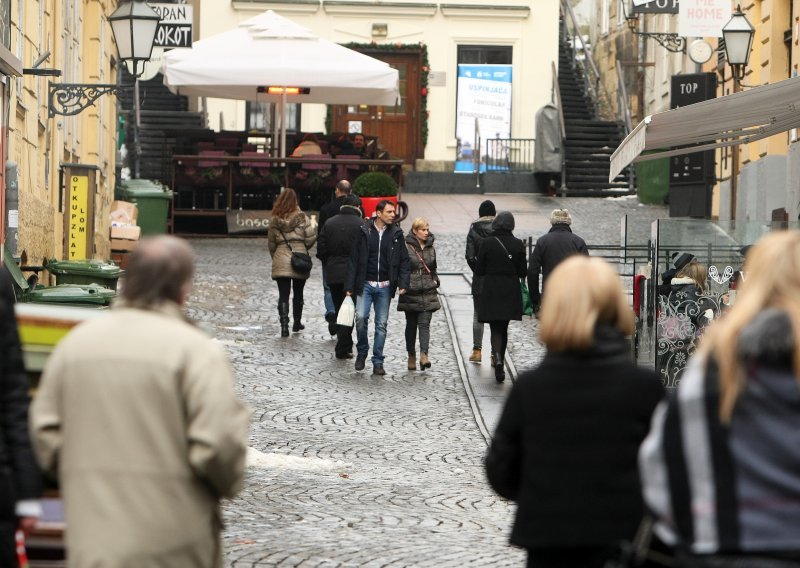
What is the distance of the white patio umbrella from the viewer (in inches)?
1179

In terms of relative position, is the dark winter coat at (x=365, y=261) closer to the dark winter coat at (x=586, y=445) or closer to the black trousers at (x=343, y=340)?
the black trousers at (x=343, y=340)

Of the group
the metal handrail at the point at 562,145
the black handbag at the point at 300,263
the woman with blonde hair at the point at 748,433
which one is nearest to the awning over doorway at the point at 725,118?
the black handbag at the point at 300,263

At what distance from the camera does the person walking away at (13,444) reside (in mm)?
5254

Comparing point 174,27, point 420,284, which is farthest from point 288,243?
point 174,27

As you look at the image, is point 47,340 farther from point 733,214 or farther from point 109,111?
point 109,111

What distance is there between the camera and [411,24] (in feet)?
137

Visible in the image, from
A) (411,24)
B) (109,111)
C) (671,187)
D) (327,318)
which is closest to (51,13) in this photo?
(327,318)

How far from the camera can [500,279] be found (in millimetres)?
16688

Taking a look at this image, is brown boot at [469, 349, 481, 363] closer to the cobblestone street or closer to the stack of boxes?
the cobblestone street

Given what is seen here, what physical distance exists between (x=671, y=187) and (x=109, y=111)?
32.0ft

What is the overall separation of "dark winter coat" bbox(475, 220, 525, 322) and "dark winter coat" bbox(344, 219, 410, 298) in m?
0.72

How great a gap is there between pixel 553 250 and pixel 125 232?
9.23m

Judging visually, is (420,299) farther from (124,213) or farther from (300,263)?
(124,213)

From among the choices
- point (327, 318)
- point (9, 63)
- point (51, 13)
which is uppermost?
point (51, 13)
